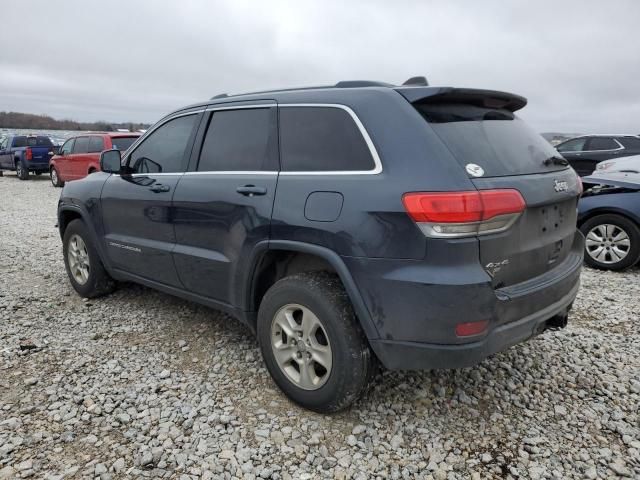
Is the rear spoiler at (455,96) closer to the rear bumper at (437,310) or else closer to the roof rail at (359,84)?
the roof rail at (359,84)

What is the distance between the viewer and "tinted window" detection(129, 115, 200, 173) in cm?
372

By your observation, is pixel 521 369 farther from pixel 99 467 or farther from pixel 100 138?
pixel 100 138

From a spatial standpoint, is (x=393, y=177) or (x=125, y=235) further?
(x=125, y=235)

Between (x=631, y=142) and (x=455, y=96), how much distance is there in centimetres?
1139

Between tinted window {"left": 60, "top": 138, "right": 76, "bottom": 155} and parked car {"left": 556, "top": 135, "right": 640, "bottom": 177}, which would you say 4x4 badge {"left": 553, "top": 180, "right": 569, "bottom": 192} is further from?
tinted window {"left": 60, "top": 138, "right": 76, "bottom": 155}

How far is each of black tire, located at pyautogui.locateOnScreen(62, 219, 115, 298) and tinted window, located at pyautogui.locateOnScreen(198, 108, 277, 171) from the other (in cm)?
176

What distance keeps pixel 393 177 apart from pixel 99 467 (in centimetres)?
Result: 203

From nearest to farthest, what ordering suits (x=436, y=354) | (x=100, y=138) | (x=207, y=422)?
(x=436, y=354) < (x=207, y=422) < (x=100, y=138)

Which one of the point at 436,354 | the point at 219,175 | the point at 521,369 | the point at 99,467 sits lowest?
the point at 99,467

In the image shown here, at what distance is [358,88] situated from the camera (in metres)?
2.77

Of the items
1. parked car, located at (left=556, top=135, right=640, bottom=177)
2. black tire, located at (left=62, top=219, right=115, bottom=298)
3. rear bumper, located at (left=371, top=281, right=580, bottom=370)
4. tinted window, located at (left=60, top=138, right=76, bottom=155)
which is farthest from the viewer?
tinted window, located at (left=60, top=138, right=76, bottom=155)

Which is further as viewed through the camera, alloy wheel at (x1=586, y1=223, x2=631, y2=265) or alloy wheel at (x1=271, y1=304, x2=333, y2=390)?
alloy wheel at (x1=586, y1=223, x2=631, y2=265)

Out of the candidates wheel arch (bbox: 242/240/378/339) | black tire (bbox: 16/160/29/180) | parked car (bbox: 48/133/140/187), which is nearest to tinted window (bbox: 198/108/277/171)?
wheel arch (bbox: 242/240/378/339)

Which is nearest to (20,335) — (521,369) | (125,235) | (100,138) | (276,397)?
(125,235)
